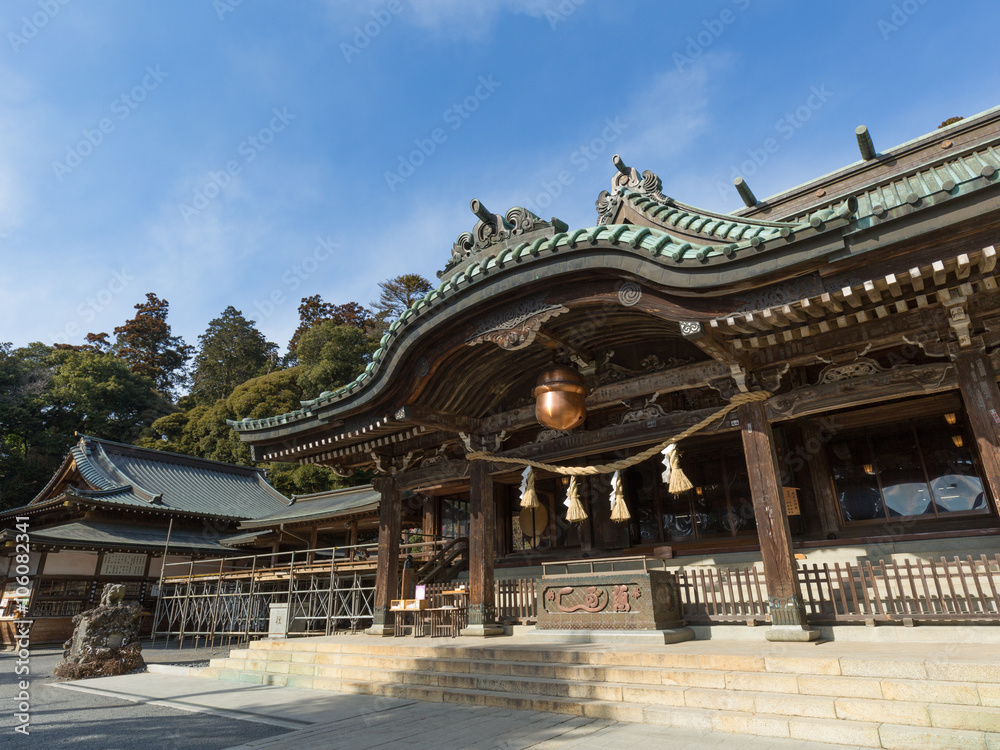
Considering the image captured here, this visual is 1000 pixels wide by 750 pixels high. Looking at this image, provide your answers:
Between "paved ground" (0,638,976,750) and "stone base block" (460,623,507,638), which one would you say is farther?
"stone base block" (460,623,507,638)

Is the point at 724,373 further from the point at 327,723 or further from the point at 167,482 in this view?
the point at 167,482

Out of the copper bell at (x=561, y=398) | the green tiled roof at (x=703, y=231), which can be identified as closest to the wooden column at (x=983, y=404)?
the green tiled roof at (x=703, y=231)

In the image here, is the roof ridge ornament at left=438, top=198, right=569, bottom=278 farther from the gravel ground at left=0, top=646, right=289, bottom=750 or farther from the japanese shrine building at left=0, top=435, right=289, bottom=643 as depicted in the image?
the japanese shrine building at left=0, top=435, right=289, bottom=643

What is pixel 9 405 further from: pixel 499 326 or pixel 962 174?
pixel 962 174

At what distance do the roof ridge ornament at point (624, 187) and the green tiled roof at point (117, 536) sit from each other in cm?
2183

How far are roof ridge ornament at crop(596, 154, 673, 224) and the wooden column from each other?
6.48 meters

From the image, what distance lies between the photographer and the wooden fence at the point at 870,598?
20.7ft

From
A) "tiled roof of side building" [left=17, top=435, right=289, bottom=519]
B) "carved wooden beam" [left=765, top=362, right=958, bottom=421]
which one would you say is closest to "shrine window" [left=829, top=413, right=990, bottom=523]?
"carved wooden beam" [left=765, top=362, right=958, bottom=421]

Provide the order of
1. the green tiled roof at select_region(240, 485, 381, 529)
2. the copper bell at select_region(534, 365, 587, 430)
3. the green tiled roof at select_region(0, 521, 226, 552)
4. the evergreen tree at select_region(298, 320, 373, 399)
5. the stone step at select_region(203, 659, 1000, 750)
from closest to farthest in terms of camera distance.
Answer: the stone step at select_region(203, 659, 1000, 750)
the copper bell at select_region(534, 365, 587, 430)
the green tiled roof at select_region(0, 521, 226, 552)
the green tiled roof at select_region(240, 485, 381, 529)
the evergreen tree at select_region(298, 320, 373, 399)

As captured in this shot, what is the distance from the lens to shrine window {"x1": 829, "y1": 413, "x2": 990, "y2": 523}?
967 centimetres

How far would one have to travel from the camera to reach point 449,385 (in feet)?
32.1

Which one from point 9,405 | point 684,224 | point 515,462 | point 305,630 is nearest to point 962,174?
point 684,224

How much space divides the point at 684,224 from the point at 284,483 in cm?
3594

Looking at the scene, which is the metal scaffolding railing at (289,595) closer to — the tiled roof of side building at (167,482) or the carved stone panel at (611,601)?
the tiled roof of side building at (167,482)
